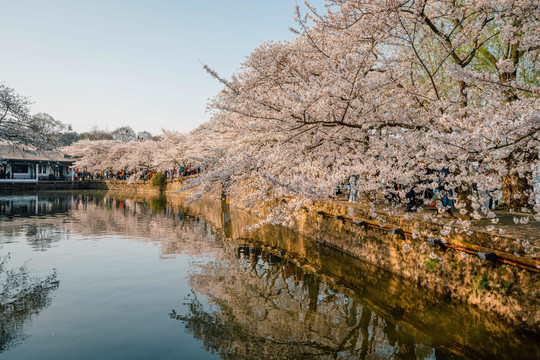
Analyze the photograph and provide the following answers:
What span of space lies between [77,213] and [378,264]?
20.4 meters

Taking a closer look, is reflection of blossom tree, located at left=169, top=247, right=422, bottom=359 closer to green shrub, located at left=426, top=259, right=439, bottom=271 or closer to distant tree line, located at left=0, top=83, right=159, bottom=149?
green shrub, located at left=426, top=259, right=439, bottom=271

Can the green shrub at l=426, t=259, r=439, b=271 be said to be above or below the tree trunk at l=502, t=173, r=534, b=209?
below

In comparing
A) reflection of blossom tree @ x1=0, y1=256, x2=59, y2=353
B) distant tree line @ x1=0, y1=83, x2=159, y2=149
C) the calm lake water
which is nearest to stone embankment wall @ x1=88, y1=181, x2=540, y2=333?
the calm lake water

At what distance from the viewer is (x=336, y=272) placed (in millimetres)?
9719

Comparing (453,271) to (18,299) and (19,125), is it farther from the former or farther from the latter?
(19,125)

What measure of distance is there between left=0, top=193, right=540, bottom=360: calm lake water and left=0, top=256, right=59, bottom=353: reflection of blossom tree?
0.02 m

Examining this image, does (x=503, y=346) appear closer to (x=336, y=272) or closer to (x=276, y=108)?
(x=336, y=272)

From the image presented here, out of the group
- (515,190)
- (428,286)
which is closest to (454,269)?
(428,286)

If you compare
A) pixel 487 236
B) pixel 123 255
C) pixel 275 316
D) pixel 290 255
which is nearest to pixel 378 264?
pixel 290 255

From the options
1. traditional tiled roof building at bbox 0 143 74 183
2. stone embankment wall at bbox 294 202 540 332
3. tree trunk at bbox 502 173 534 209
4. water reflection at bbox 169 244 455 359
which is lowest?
water reflection at bbox 169 244 455 359

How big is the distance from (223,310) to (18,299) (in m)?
4.50

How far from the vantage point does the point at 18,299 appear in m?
7.02

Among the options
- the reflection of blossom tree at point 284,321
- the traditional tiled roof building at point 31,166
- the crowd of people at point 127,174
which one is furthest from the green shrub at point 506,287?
the traditional tiled roof building at point 31,166

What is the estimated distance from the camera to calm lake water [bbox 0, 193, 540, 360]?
214 inches
